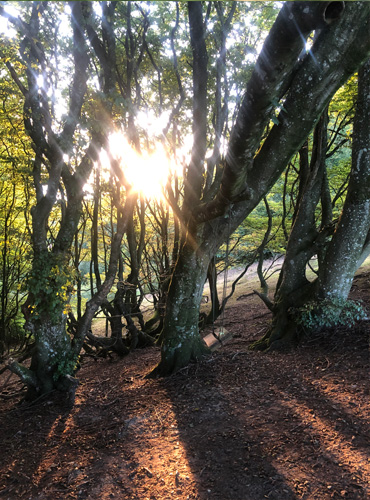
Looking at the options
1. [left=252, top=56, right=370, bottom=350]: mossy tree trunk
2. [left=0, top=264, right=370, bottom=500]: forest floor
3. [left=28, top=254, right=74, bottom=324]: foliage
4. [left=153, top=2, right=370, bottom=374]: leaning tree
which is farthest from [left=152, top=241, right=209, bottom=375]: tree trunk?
[left=28, top=254, right=74, bottom=324]: foliage

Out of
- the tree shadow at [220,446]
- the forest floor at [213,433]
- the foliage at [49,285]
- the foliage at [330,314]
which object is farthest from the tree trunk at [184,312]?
the foliage at [330,314]

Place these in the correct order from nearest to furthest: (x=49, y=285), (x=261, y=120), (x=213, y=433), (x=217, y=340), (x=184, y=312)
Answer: (x=261, y=120)
(x=213, y=433)
(x=49, y=285)
(x=184, y=312)
(x=217, y=340)

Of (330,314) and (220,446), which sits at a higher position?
(330,314)

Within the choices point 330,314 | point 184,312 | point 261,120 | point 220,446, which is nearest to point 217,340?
point 184,312

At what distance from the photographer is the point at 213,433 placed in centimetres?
377

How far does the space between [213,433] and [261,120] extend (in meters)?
3.57

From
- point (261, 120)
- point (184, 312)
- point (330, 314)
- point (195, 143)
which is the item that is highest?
point (195, 143)

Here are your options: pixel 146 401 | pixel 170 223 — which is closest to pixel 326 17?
pixel 146 401

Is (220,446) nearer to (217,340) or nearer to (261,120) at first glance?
(217,340)

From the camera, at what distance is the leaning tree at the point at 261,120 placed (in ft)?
9.37

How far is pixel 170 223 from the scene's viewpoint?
1165cm

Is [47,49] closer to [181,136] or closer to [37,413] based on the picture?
[181,136]

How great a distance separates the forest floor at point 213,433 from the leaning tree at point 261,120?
0.99m

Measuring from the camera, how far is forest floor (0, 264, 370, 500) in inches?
118
